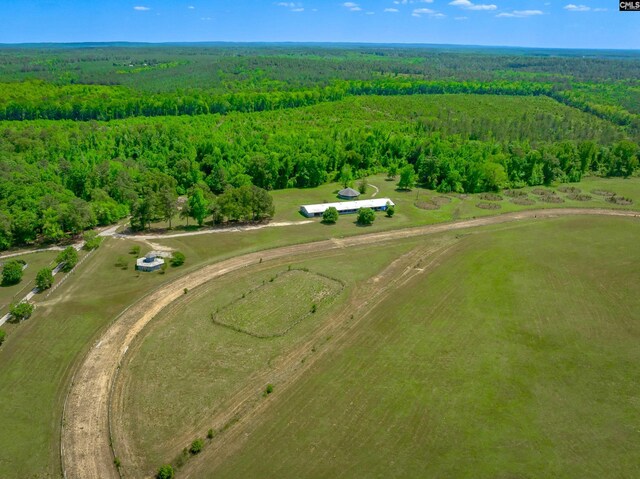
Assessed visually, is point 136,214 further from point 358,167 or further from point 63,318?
point 358,167

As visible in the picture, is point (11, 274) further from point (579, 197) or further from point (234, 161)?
point (579, 197)

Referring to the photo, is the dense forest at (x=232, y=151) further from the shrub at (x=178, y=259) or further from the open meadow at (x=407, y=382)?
the open meadow at (x=407, y=382)

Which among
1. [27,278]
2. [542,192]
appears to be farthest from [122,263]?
[542,192]

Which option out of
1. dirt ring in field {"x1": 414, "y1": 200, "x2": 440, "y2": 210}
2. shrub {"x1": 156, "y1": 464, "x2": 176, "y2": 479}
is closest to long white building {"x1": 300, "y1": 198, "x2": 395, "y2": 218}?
dirt ring in field {"x1": 414, "y1": 200, "x2": 440, "y2": 210}

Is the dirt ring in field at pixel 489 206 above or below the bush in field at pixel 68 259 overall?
below

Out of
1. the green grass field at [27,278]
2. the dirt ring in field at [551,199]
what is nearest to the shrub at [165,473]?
the green grass field at [27,278]

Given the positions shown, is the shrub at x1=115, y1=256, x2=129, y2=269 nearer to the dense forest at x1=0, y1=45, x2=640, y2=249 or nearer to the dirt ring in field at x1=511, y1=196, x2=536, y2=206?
the dense forest at x1=0, y1=45, x2=640, y2=249
